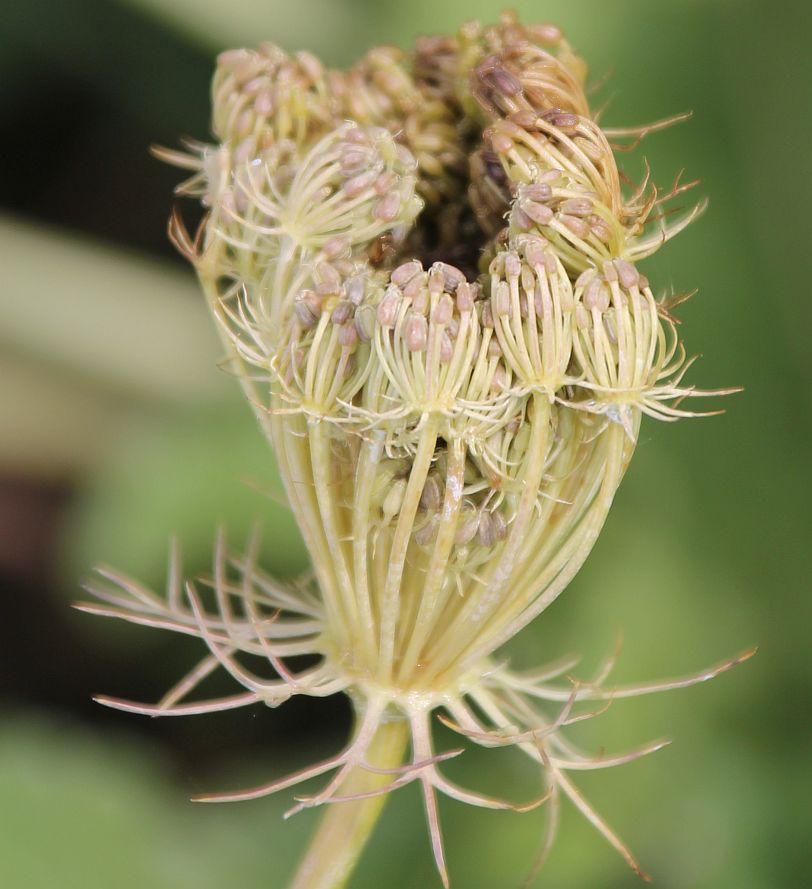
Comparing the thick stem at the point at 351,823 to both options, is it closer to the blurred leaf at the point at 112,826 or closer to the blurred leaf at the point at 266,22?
the blurred leaf at the point at 112,826

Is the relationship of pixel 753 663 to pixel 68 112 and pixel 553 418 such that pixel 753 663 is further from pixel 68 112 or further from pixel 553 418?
pixel 68 112

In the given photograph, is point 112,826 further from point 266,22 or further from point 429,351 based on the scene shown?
point 266,22

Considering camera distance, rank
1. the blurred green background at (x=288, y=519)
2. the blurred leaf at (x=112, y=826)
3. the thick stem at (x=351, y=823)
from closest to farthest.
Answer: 1. the thick stem at (x=351, y=823)
2. the blurred leaf at (x=112, y=826)
3. the blurred green background at (x=288, y=519)

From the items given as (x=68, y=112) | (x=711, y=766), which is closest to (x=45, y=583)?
(x=68, y=112)

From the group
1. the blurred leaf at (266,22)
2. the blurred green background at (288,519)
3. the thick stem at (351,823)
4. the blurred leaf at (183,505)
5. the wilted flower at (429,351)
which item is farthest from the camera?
the blurred leaf at (266,22)

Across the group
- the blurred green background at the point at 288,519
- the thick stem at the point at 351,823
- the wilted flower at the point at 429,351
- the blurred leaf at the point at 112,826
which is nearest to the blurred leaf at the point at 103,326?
the blurred green background at the point at 288,519

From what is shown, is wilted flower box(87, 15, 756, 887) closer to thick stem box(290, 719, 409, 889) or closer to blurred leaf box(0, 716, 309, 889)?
thick stem box(290, 719, 409, 889)

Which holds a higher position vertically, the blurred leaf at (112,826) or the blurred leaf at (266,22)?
the blurred leaf at (266,22)
